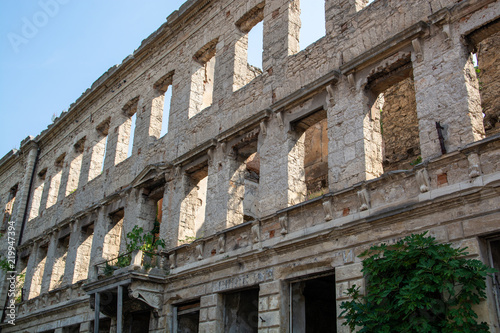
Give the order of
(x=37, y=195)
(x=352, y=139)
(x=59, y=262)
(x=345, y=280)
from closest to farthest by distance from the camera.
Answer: (x=345, y=280) < (x=352, y=139) < (x=59, y=262) < (x=37, y=195)

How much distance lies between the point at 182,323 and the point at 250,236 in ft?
9.66

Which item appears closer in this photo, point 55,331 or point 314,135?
point 55,331

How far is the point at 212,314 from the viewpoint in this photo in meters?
10.7

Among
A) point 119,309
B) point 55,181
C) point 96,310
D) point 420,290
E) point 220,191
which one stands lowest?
point 420,290

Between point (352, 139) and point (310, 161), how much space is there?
757 centimetres

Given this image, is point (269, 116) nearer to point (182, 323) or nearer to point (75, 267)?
point (182, 323)

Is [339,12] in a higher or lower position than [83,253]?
higher

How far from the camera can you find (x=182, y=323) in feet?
38.8

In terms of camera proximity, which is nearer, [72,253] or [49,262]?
[72,253]

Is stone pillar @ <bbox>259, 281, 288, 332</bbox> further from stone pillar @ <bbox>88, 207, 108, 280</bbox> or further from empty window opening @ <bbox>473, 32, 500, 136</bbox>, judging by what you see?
stone pillar @ <bbox>88, 207, 108, 280</bbox>

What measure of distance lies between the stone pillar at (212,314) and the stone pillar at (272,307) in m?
1.32

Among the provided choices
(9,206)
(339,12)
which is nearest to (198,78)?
(339,12)

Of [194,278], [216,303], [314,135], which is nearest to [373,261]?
[216,303]

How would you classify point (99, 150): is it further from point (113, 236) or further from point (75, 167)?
point (113, 236)
